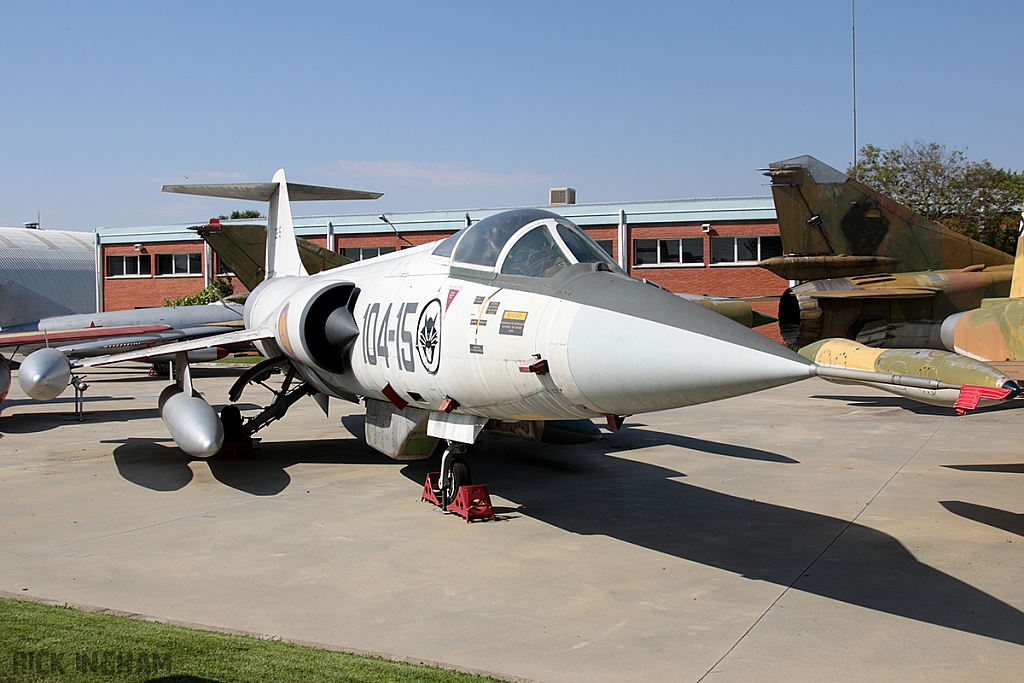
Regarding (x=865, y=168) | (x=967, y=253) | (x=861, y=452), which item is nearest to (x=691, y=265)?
(x=865, y=168)

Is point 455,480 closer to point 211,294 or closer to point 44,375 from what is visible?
point 44,375

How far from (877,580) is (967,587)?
0.58 meters

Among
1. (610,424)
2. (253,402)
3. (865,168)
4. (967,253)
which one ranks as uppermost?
(865,168)

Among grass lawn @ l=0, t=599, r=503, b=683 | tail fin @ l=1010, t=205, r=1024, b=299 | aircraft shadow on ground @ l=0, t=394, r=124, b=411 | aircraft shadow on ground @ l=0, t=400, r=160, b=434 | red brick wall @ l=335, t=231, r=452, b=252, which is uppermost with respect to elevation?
red brick wall @ l=335, t=231, r=452, b=252

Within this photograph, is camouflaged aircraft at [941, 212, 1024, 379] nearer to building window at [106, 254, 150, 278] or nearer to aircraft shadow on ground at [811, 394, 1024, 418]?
aircraft shadow on ground at [811, 394, 1024, 418]

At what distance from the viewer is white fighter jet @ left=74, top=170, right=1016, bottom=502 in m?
4.90

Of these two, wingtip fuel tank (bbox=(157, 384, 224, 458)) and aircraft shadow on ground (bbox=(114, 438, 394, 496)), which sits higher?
wingtip fuel tank (bbox=(157, 384, 224, 458))

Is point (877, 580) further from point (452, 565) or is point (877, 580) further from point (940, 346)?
point (940, 346)

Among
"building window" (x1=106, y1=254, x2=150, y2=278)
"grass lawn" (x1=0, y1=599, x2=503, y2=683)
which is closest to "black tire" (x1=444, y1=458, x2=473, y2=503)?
"grass lawn" (x1=0, y1=599, x2=503, y2=683)

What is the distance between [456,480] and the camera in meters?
8.31

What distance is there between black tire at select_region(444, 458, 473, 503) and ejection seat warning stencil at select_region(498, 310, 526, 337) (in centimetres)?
224

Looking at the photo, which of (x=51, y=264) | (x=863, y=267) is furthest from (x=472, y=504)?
(x=51, y=264)

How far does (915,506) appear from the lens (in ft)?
27.9

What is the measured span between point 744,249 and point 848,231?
1439 cm
